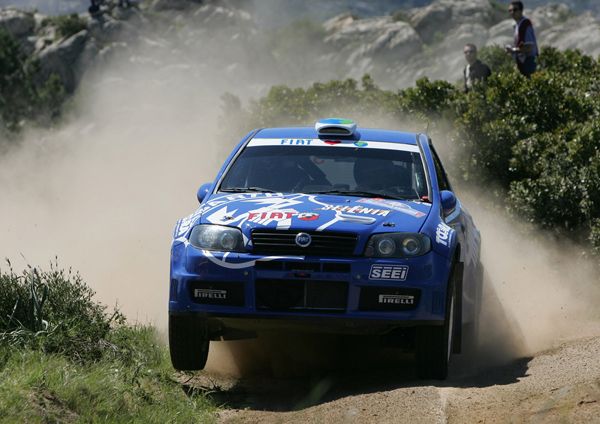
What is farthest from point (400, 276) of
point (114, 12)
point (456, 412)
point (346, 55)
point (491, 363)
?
point (114, 12)

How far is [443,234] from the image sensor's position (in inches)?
326

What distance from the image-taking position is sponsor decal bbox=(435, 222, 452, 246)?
26.8 ft

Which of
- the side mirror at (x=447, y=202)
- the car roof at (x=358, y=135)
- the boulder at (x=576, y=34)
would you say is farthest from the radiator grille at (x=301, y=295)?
the boulder at (x=576, y=34)

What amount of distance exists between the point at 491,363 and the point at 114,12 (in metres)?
132

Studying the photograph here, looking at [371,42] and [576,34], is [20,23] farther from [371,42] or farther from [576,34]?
[576,34]

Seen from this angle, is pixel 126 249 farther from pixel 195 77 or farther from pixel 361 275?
pixel 195 77

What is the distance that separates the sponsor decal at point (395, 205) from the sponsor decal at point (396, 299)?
27.8 inches

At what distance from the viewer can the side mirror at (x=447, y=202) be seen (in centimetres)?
888

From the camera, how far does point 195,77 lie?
129 m

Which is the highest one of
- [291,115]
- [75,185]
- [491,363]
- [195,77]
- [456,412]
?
[456,412]

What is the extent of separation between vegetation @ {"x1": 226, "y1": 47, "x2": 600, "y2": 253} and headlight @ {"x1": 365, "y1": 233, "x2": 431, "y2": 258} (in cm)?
664

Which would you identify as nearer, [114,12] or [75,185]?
[75,185]

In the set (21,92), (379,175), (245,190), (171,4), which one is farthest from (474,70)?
(171,4)

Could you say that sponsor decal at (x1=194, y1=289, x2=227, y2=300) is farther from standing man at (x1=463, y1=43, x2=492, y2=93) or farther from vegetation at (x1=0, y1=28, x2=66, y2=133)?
vegetation at (x1=0, y1=28, x2=66, y2=133)
